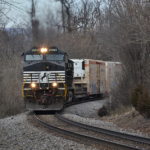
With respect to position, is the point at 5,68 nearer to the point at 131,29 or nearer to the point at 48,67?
the point at 48,67

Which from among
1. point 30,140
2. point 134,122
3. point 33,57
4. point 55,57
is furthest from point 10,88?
point 30,140

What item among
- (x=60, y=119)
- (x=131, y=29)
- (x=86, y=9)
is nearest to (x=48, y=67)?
(x=60, y=119)

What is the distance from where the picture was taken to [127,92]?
23375 millimetres

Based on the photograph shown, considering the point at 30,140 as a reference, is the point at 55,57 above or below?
above

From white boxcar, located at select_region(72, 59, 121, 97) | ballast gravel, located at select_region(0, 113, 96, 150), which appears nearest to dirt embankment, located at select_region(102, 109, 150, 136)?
ballast gravel, located at select_region(0, 113, 96, 150)

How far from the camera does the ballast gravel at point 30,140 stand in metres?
11.5

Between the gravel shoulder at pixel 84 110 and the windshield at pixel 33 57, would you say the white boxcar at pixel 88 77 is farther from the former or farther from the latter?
the windshield at pixel 33 57

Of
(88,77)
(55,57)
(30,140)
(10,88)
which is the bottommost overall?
(30,140)

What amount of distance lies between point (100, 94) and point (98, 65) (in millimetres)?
2664

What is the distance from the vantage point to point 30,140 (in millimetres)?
12922

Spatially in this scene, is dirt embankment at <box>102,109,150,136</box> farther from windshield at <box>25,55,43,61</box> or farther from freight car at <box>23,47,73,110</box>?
windshield at <box>25,55,43,61</box>

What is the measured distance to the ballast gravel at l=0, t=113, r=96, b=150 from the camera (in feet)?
37.8

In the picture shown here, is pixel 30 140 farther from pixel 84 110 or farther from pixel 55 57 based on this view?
pixel 84 110

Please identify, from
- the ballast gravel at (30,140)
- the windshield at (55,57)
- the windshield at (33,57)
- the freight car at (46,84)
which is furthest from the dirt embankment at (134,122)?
the windshield at (33,57)
